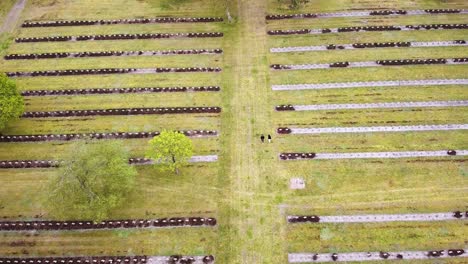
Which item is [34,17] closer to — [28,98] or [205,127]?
[28,98]

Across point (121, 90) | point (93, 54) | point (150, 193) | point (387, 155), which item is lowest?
point (150, 193)

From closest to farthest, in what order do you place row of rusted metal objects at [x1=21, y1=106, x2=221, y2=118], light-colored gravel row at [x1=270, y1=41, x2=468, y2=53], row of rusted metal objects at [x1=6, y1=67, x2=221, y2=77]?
row of rusted metal objects at [x1=21, y1=106, x2=221, y2=118] < row of rusted metal objects at [x1=6, y1=67, x2=221, y2=77] < light-colored gravel row at [x1=270, y1=41, x2=468, y2=53]

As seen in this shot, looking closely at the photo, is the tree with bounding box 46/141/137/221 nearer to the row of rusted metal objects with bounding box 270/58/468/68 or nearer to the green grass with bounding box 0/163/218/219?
the green grass with bounding box 0/163/218/219

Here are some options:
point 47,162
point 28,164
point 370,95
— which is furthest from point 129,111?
point 370,95

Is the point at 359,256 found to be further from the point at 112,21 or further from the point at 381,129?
the point at 112,21

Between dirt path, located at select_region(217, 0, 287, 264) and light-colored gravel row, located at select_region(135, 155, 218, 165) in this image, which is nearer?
dirt path, located at select_region(217, 0, 287, 264)

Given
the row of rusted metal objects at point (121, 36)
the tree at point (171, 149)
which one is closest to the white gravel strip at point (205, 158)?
the tree at point (171, 149)

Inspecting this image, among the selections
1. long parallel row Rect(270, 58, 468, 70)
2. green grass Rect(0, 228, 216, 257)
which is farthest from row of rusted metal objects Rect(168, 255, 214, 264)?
long parallel row Rect(270, 58, 468, 70)

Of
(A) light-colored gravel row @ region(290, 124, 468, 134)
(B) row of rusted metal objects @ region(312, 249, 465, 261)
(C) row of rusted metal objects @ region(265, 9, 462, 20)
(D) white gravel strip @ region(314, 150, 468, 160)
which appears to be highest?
(C) row of rusted metal objects @ region(265, 9, 462, 20)
